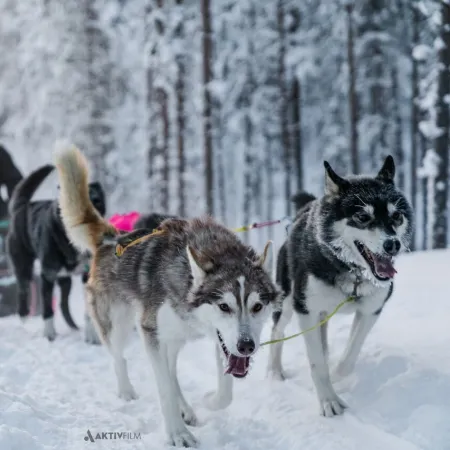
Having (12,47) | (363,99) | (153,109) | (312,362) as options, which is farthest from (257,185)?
(312,362)

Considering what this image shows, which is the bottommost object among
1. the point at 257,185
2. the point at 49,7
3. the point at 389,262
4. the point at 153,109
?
the point at 257,185

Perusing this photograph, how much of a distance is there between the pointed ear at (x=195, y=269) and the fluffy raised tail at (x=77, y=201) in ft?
5.43

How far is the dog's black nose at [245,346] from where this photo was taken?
3111 mm

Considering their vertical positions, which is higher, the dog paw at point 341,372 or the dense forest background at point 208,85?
the dense forest background at point 208,85

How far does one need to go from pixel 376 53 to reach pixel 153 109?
8.31m

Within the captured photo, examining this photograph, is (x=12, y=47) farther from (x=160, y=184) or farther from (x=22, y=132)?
(x=160, y=184)

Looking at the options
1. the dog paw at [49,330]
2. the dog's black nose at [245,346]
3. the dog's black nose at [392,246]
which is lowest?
the dog paw at [49,330]

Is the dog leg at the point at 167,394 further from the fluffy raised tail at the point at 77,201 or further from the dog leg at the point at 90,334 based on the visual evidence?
the dog leg at the point at 90,334

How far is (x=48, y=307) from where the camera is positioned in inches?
282

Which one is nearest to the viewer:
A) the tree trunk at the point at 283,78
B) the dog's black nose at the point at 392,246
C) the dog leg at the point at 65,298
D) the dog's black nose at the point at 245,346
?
the dog's black nose at the point at 245,346

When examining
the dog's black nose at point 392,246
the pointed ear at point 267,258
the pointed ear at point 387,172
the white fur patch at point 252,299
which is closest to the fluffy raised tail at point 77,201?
the pointed ear at point 267,258

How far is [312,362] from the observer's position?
13.7ft

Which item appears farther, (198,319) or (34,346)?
(34,346)

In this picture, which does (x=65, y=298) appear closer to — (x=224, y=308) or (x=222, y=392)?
(x=222, y=392)
